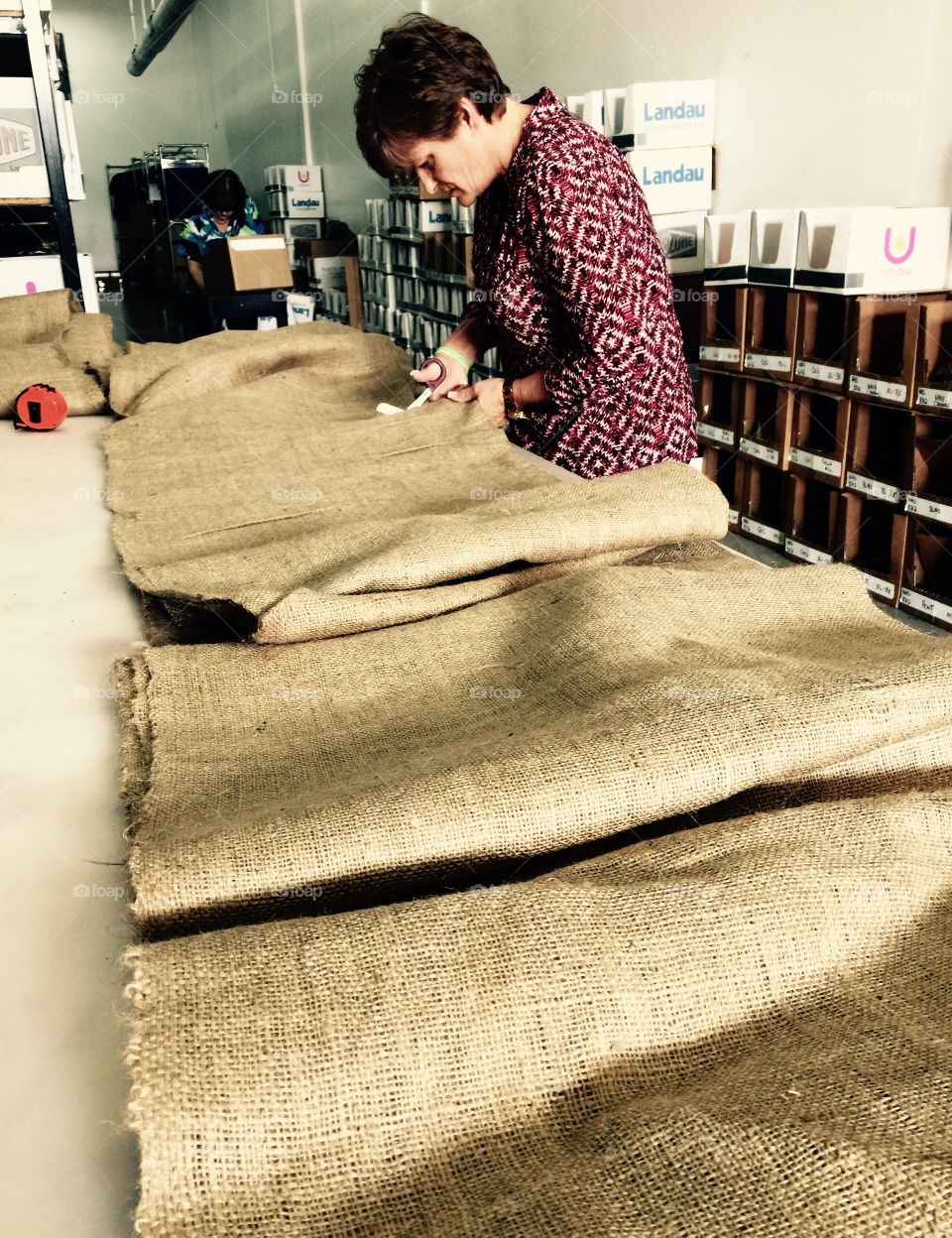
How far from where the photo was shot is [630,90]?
13.1 feet

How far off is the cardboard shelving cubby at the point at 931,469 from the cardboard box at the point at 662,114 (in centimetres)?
185

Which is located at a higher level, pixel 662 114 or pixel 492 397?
pixel 662 114

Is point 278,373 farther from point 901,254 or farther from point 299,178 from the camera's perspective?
point 299,178

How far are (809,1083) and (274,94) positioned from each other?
12370mm

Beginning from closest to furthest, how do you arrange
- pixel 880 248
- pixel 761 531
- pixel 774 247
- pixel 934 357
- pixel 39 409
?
1. pixel 39 409
2. pixel 934 357
3. pixel 880 248
4. pixel 774 247
5. pixel 761 531

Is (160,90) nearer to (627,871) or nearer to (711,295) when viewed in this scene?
(711,295)

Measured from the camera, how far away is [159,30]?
12.8 m

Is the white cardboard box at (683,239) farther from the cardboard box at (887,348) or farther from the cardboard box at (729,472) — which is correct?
the cardboard box at (887,348)

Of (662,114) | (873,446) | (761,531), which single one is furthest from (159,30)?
(873,446)

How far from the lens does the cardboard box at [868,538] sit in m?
3.27

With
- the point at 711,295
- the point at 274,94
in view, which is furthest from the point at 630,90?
the point at 274,94

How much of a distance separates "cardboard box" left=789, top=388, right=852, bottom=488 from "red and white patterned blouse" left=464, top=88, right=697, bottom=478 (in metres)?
1.58

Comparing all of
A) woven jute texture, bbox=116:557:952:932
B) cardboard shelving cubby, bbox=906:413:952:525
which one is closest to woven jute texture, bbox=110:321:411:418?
woven jute texture, bbox=116:557:952:932

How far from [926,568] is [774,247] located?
1237 mm
